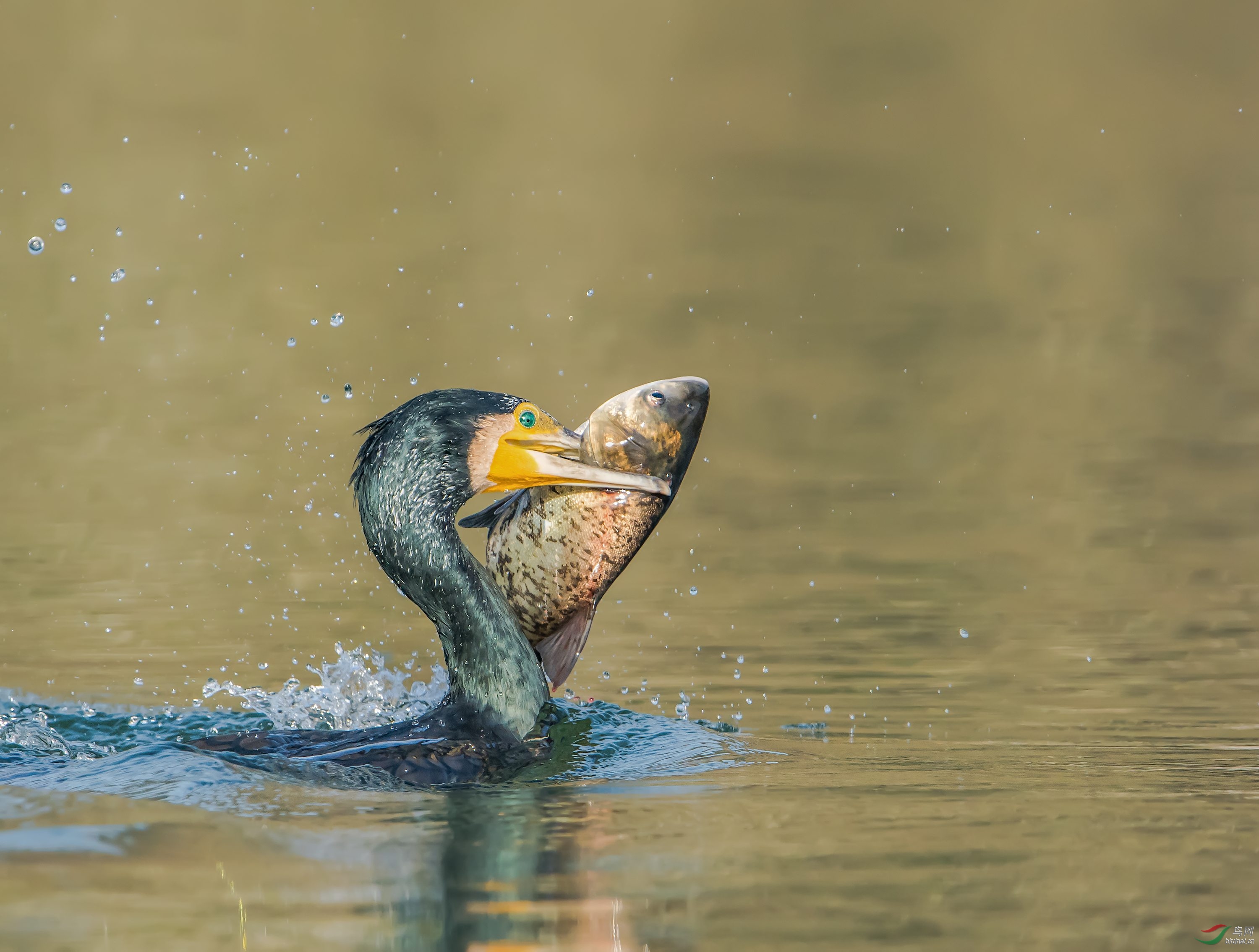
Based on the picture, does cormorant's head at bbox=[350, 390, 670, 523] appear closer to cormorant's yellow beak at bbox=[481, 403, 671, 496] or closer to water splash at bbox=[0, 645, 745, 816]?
cormorant's yellow beak at bbox=[481, 403, 671, 496]

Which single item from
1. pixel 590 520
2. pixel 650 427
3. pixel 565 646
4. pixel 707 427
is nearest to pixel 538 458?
pixel 590 520

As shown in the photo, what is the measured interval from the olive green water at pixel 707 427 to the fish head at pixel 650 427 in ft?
3.49

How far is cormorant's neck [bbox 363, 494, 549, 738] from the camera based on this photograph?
609 centimetres

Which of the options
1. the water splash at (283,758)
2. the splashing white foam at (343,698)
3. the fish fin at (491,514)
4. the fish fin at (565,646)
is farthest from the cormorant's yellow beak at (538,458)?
the splashing white foam at (343,698)

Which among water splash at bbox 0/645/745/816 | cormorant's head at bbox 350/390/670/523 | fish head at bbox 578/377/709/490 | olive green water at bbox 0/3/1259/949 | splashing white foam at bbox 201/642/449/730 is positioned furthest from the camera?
splashing white foam at bbox 201/642/449/730

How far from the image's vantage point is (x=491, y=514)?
21.1ft

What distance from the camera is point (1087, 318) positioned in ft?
50.3

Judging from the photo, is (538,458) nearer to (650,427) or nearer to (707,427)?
(650,427)

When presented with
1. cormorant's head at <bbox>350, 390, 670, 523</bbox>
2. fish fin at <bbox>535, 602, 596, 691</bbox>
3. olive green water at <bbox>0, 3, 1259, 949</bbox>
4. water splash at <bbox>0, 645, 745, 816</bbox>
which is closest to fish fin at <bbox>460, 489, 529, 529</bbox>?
cormorant's head at <bbox>350, 390, 670, 523</bbox>

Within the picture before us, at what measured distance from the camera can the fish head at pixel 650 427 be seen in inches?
233

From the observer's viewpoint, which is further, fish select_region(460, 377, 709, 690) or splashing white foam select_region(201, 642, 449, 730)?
splashing white foam select_region(201, 642, 449, 730)

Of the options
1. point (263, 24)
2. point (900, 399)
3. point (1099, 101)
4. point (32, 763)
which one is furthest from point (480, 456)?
point (263, 24)

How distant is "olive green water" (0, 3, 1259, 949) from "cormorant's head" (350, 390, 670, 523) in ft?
3.63

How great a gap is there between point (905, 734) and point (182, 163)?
1636cm
